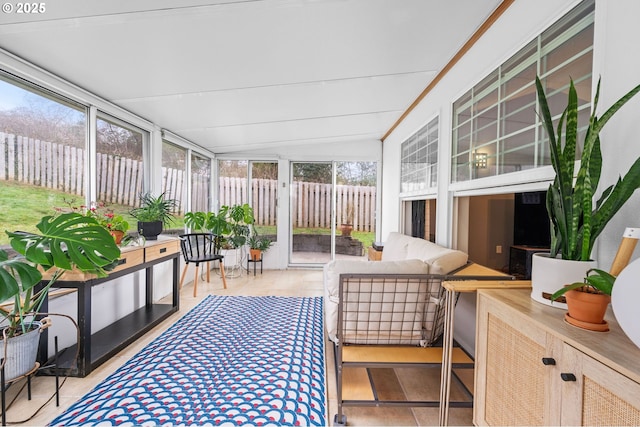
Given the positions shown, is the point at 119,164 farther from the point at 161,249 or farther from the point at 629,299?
the point at 629,299

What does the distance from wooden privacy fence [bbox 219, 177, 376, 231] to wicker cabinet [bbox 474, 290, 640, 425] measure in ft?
14.4

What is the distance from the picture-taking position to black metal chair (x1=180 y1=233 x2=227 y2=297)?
4.04 m

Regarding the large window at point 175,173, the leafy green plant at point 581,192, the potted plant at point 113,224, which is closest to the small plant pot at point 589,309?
the leafy green plant at point 581,192

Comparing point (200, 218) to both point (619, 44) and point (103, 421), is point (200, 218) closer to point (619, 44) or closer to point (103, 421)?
point (103, 421)

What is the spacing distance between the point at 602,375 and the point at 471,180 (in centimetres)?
176

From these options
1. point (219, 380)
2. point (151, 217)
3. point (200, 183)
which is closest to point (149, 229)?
point (151, 217)

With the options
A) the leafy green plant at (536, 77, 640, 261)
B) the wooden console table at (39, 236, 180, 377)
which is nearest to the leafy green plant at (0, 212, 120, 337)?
the wooden console table at (39, 236, 180, 377)

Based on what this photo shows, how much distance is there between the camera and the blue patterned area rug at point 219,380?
1.67 m

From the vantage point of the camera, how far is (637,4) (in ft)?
3.60

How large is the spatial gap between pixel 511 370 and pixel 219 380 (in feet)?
5.76

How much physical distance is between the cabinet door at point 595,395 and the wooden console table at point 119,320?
2.68 metres

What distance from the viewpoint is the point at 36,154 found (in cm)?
227

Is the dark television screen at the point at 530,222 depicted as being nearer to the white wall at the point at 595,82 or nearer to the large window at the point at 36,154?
the white wall at the point at 595,82

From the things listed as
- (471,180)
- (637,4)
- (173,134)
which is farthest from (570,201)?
(173,134)
